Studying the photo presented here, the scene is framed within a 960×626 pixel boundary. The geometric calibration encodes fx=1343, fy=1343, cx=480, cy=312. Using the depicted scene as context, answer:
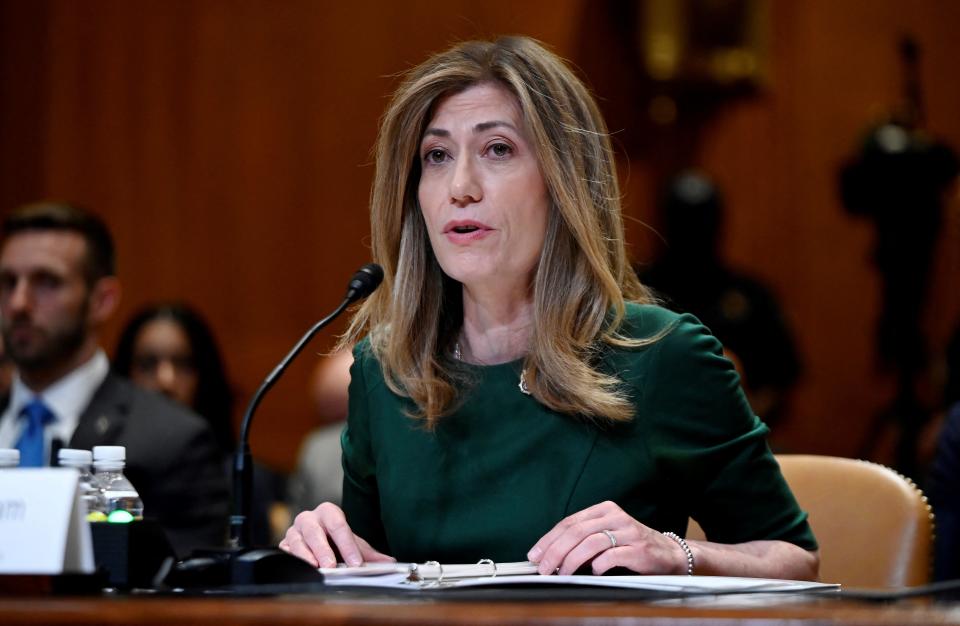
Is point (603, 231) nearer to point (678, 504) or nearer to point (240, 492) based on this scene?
point (678, 504)

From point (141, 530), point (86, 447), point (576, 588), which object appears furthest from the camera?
point (86, 447)

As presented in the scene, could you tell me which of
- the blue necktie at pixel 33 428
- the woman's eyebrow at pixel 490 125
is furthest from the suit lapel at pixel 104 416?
the woman's eyebrow at pixel 490 125

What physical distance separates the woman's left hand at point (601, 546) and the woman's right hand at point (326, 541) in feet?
0.87

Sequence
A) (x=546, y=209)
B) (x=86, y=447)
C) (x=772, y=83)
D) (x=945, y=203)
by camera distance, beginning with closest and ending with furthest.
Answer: (x=546, y=209) < (x=86, y=447) < (x=945, y=203) < (x=772, y=83)

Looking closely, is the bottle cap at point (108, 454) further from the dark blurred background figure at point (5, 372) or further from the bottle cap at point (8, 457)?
the dark blurred background figure at point (5, 372)

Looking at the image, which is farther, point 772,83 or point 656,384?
point 772,83

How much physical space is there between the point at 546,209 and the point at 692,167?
396 centimetres

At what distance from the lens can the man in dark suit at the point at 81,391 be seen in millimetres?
3473

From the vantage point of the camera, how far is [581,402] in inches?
78.7

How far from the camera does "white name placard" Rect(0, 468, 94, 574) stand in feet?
4.38

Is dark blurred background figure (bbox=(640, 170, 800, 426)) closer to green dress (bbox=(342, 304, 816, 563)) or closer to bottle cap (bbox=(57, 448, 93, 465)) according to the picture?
green dress (bbox=(342, 304, 816, 563))

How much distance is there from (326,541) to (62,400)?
2205 millimetres

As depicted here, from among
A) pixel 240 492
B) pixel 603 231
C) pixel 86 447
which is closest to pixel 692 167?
pixel 86 447

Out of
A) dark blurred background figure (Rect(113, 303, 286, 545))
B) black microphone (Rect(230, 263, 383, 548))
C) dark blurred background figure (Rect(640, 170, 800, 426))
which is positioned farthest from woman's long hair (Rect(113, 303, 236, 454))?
black microphone (Rect(230, 263, 383, 548))
